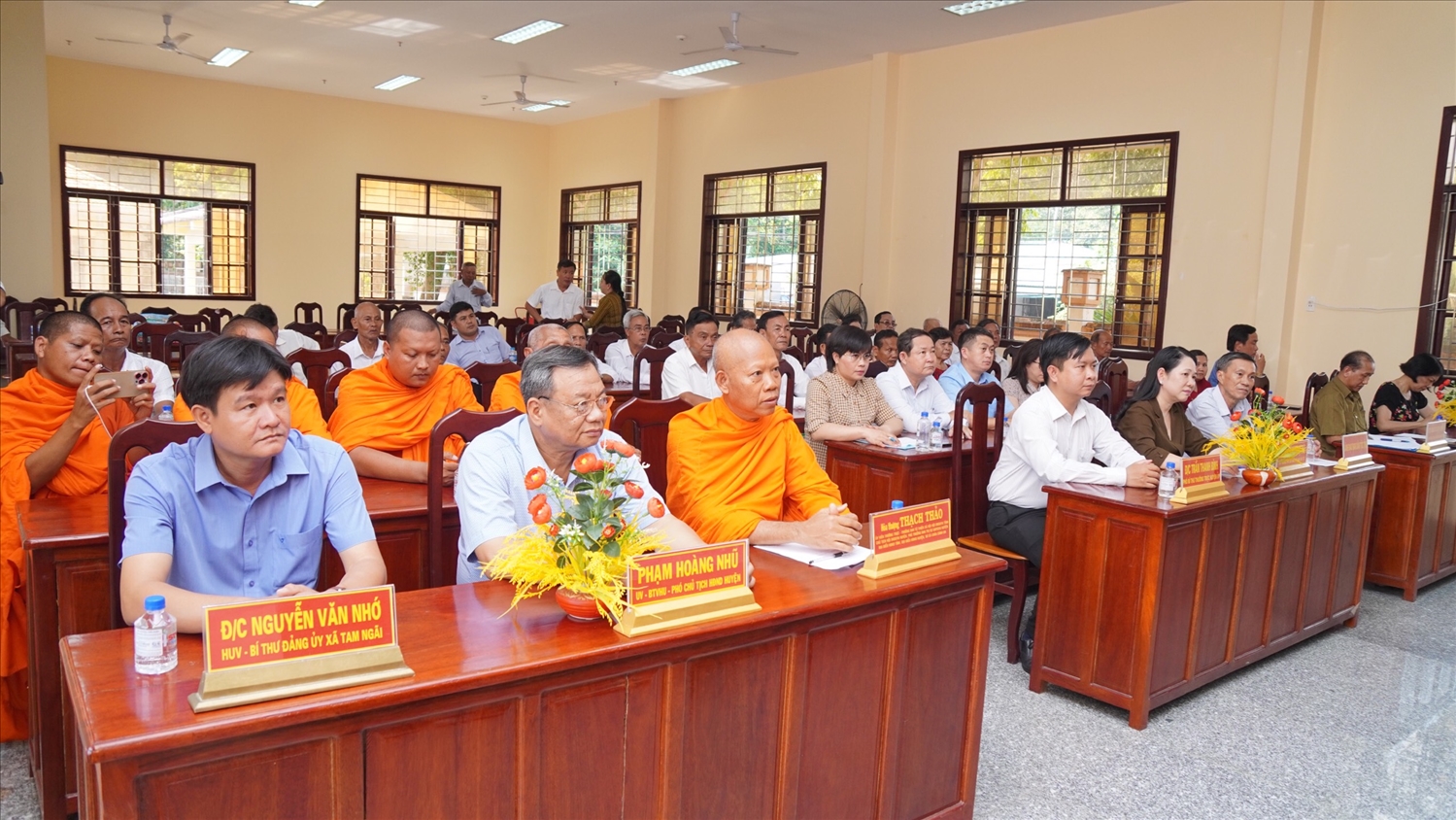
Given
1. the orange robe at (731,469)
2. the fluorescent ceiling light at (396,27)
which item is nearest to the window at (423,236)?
the fluorescent ceiling light at (396,27)

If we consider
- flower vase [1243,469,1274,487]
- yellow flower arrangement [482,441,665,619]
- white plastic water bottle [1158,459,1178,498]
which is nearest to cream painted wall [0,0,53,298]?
yellow flower arrangement [482,441,665,619]

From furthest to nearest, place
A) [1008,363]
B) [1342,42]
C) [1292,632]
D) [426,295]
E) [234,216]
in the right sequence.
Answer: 1. [426,295]
2. [234,216]
3. [1008,363]
4. [1342,42]
5. [1292,632]

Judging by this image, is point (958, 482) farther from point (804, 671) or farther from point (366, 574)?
point (366, 574)

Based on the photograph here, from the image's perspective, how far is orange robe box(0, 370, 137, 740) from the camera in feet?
6.85

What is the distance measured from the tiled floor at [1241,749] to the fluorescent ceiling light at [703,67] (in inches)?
250

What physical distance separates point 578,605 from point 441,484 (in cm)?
88

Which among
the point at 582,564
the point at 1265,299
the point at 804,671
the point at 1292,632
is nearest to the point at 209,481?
the point at 582,564

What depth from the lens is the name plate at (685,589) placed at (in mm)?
1372

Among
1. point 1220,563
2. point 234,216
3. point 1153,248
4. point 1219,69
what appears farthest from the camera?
point 234,216

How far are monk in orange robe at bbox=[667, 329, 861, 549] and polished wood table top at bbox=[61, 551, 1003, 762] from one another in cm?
48

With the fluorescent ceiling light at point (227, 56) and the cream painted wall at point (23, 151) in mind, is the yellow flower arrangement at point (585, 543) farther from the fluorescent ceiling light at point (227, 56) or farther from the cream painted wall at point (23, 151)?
the fluorescent ceiling light at point (227, 56)

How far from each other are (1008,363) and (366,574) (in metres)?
6.52

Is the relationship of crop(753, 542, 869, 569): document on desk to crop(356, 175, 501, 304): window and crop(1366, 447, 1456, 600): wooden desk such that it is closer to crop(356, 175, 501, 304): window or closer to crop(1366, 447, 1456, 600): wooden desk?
crop(1366, 447, 1456, 600): wooden desk

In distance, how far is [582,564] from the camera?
1348 millimetres
